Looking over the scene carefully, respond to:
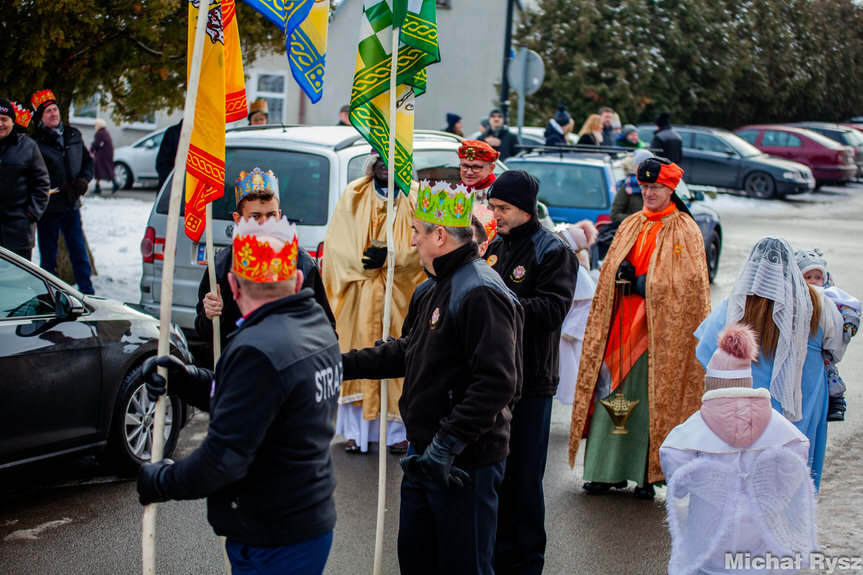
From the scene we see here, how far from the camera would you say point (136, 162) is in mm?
22656

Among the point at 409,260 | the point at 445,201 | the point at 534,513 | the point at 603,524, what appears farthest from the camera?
the point at 409,260

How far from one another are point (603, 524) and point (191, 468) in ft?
11.3

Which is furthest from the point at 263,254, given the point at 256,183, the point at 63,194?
the point at 63,194

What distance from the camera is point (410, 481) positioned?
3793 millimetres

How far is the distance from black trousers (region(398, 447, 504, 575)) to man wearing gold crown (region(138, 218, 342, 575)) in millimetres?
702

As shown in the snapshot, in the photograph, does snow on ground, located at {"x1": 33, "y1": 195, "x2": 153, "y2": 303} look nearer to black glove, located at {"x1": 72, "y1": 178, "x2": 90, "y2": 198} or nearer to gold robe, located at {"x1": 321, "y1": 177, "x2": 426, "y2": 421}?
black glove, located at {"x1": 72, "y1": 178, "x2": 90, "y2": 198}

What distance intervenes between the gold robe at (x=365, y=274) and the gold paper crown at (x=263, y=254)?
345cm

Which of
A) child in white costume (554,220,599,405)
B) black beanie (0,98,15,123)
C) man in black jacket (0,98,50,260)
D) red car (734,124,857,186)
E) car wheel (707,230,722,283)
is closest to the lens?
child in white costume (554,220,599,405)

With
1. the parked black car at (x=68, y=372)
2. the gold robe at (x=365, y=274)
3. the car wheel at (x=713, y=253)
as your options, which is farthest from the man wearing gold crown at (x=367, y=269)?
the car wheel at (x=713, y=253)

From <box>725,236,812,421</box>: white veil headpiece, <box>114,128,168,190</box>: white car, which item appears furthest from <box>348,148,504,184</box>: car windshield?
<box>114,128,168,190</box>: white car

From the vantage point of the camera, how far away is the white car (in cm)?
2241

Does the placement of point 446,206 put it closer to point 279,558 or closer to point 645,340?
point 279,558

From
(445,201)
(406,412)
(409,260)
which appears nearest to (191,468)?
(406,412)

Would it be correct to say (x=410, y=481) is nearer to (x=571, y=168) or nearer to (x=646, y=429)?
(x=646, y=429)
